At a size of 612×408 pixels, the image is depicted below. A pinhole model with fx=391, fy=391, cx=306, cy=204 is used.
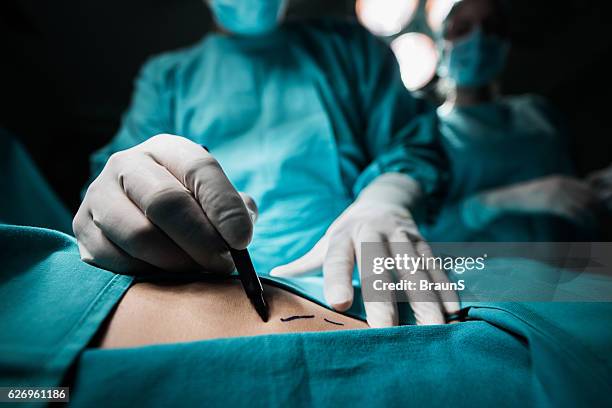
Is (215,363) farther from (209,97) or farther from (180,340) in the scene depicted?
(209,97)

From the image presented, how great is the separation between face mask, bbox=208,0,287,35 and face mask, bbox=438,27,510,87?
4.39ft

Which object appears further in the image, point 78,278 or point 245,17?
point 245,17

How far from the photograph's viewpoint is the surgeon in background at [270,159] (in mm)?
688

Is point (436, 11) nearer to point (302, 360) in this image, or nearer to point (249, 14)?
point (249, 14)

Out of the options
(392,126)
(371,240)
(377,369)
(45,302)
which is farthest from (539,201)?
(45,302)

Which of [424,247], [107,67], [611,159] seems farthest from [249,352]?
[611,159]

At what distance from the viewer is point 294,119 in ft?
4.32

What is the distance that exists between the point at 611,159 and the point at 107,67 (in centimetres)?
413

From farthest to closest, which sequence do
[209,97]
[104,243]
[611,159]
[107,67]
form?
1. [611,159]
2. [107,67]
3. [209,97]
4. [104,243]

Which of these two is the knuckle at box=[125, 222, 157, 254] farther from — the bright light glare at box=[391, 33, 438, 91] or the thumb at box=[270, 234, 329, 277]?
the bright light glare at box=[391, 33, 438, 91]

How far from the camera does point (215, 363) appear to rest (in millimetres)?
503

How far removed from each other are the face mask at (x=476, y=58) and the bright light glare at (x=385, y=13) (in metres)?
0.64

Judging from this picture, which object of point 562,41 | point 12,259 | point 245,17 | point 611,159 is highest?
point 245,17

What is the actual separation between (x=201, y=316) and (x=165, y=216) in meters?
0.18
